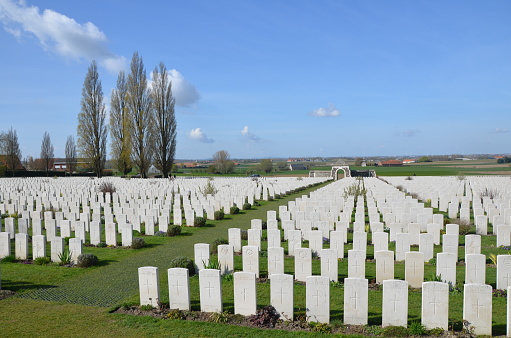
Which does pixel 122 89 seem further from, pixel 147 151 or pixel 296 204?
pixel 296 204

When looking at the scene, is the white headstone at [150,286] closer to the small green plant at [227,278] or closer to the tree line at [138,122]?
the small green plant at [227,278]

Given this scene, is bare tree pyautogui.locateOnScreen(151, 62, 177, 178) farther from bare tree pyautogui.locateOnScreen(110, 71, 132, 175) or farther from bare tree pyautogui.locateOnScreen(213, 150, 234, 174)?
bare tree pyautogui.locateOnScreen(213, 150, 234, 174)

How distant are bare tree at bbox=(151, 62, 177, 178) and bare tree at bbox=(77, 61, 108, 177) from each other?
7.25m

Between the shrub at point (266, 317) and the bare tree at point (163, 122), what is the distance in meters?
43.7

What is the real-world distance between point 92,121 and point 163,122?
9.15m

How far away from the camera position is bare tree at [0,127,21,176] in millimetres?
58219

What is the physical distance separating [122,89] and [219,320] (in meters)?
50.5

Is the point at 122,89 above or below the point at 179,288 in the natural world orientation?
above

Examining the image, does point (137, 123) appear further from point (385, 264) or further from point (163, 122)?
point (385, 264)

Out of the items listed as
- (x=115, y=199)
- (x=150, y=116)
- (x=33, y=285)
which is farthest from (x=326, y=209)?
(x=150, y=116)

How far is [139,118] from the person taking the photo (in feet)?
157

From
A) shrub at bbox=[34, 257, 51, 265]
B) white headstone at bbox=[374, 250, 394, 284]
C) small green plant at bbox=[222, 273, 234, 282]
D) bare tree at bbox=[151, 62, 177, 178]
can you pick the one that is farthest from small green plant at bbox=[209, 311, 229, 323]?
bare tree at bbox=[151, 62, 177, 178]

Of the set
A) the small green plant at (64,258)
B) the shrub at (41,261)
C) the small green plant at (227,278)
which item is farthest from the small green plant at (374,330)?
the shrub at (41,261)

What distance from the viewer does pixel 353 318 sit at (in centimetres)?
610
